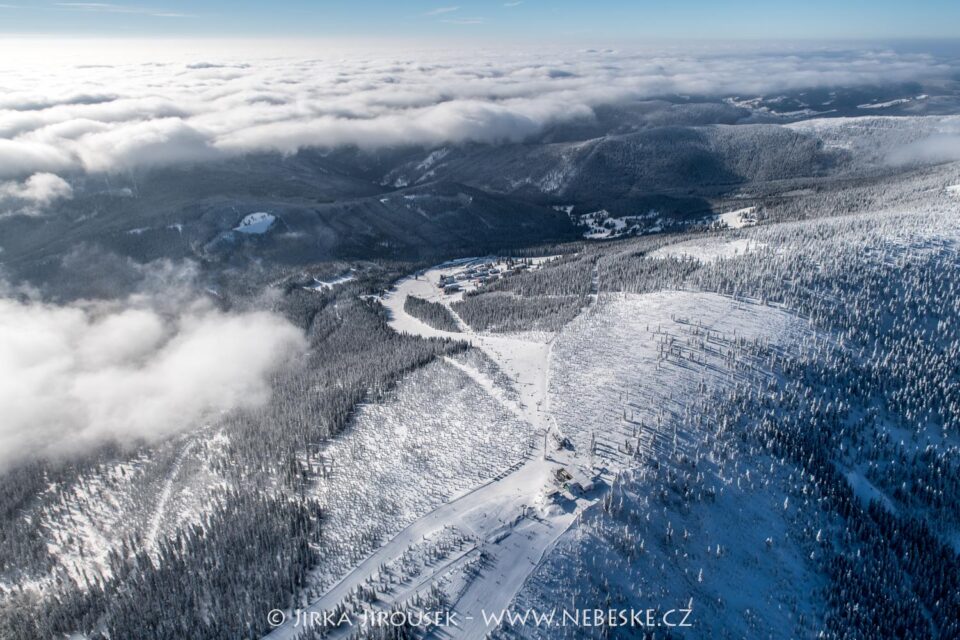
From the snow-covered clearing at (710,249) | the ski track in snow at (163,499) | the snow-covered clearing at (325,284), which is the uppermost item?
the snow-covered clearing at (710,249)

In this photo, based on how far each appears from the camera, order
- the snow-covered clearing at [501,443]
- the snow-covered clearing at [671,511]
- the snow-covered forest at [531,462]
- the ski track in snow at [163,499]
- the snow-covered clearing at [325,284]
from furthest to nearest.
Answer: the snow-covered clearing at [325,284] → the ski track in snow at [163,499] → the snow-covered forest at [531,462] → the snow-covered clearing at [501,443] → the snow-covered clearing at [671,511]

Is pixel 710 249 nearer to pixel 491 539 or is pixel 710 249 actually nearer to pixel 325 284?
pixel 325 284

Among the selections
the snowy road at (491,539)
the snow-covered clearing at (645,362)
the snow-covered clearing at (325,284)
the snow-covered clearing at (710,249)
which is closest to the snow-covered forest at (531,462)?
the snowy road at (491,539)

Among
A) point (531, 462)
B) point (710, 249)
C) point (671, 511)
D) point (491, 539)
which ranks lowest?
point (671, 511)

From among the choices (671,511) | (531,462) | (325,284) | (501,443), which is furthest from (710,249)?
(325,284)

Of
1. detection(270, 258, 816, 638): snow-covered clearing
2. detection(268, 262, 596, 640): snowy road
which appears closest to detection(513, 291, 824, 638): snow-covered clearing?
detection(270, 258, 816, 638): snow-covered clearing

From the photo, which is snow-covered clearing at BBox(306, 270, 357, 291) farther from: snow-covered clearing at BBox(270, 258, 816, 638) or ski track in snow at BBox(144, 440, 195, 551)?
ski track in snow at BBox(144, 440, 195, 551)

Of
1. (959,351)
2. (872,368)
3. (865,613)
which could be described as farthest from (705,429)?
(959,351)

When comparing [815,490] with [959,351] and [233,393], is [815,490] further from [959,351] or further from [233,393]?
[233,393]

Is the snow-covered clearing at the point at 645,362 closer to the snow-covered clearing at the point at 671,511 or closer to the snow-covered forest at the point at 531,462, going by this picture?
the snow-covered clearing at the point at 671,511

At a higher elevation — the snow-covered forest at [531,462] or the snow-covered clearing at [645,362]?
the snow-covered clearing at [645,362]

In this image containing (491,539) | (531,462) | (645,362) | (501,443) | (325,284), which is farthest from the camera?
(325,284)
